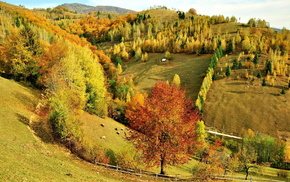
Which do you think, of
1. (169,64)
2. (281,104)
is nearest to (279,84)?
(281,104)

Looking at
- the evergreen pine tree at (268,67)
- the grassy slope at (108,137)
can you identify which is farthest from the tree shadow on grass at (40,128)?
the evergreen pine tree at (268,67)

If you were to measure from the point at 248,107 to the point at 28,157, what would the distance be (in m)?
101

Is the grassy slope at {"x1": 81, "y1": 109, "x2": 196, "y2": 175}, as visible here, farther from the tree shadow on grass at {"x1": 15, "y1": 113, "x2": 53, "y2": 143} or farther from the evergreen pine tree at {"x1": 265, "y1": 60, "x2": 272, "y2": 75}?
the evergreen pine tree at {"x1": 265, "y1": 60, "x2": 272, "y2": 75}

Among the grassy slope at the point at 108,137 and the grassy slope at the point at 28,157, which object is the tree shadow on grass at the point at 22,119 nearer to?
the grassy slope at the point at 28,157

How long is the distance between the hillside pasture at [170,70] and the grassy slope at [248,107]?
15020mm

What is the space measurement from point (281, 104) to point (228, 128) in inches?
1205

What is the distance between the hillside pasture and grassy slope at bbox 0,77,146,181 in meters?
91.7

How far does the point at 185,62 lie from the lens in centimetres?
15912

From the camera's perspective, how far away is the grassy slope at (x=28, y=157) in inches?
815

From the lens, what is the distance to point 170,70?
153000mm

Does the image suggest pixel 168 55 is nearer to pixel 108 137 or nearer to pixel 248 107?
pixel 248 107

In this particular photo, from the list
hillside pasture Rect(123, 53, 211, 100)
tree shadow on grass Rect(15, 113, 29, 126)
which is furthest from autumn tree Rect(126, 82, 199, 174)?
hillside pasture Rect(123, 53, 211, 100)

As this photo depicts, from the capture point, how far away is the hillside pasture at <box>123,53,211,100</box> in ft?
434

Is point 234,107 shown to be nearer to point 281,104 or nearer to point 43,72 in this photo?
point 281,104
